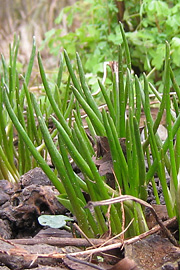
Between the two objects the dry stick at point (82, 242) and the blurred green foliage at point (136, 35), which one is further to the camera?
the blurred green foliage at point (136, 35)

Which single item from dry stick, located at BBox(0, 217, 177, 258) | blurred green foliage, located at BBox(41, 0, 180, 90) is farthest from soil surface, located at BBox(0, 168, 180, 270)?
blurred green foliage, located at BBox(41, 0, 180, 90)

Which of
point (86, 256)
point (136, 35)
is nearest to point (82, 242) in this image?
point (86, 256)

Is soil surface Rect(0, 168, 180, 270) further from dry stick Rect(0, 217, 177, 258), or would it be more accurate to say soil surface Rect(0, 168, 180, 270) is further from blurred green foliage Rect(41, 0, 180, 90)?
blurred green foliage Rect(41, 0, 180, 90)

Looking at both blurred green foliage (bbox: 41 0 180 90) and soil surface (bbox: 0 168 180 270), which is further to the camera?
blurred green foliage (bbox: 41 0 180 90)

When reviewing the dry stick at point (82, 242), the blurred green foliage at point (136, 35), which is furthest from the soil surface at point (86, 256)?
the blurred green foliage at point (136, 35)

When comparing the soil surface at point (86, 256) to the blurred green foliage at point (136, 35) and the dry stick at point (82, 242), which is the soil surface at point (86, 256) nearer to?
the dry stick at point (82, 242)

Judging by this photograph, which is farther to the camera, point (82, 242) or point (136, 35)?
point (136, 35)

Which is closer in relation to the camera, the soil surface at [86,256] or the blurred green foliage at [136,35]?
the soil surface at [86,256]

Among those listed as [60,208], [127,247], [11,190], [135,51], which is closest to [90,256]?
[127,247]

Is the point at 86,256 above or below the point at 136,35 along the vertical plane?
below

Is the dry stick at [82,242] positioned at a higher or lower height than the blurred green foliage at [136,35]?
lower

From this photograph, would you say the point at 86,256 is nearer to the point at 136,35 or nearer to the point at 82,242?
the point at 82,242
